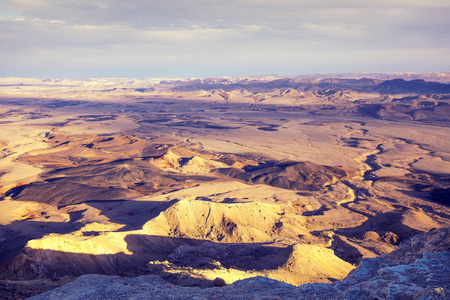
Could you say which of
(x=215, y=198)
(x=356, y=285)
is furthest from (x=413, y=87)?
(x=356, y=285)

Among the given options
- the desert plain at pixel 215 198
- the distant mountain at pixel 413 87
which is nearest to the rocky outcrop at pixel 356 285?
the desert plain at pixel 215 198

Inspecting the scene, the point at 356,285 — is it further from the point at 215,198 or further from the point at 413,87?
the point at 413,87

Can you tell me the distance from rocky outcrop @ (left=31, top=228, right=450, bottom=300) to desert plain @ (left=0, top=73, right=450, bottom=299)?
65.1 inches

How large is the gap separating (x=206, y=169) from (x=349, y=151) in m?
22.7

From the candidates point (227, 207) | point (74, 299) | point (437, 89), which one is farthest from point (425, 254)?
point (437, 89)

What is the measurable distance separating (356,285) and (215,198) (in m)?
19.9

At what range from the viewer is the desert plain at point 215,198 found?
54.2ft

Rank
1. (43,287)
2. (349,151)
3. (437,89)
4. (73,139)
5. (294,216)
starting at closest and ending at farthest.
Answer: (43,287) → (294,216) → (349,151) → (73,139) → (437,89)

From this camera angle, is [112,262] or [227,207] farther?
[227,207]

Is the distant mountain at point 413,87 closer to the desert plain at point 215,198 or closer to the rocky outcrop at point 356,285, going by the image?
the desert plain at point 215,198

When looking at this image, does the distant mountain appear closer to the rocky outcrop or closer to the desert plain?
the desert plain

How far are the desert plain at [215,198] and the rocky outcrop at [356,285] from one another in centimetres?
165

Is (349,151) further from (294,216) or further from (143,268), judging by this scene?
(143,268)

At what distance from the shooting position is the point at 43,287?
12.3 meters
